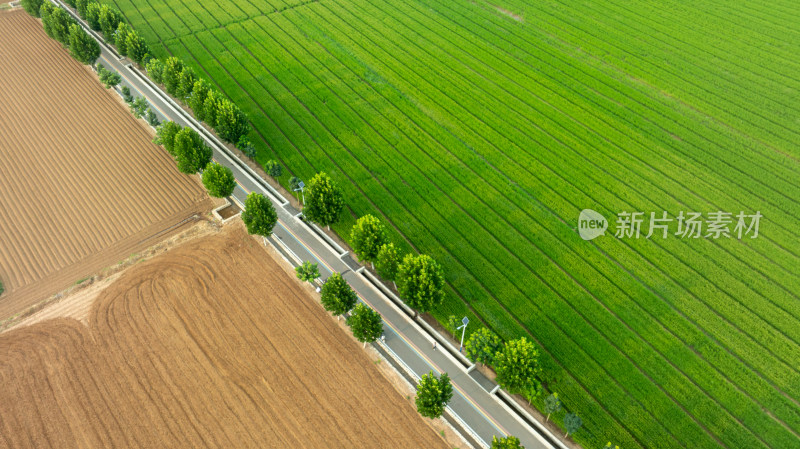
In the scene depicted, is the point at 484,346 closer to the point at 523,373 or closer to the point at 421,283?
the point at 523,373

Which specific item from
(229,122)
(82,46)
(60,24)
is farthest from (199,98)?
(60,24)

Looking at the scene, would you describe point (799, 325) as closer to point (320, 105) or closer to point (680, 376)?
point (680, 376)

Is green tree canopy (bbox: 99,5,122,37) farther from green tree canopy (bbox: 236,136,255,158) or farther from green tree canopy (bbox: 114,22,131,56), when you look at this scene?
green tree canopy (bbox: 236,136,255,158)

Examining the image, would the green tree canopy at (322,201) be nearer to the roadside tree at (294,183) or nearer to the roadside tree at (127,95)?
→ the roadside tree at (294,183)

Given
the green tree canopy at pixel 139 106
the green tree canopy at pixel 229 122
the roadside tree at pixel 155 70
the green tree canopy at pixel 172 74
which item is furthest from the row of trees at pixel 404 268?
the roadside tree at pixel 155 70

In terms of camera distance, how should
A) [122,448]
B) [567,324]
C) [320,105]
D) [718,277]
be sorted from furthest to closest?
[320,105] < [718,277] < [567,324] < [122,448]

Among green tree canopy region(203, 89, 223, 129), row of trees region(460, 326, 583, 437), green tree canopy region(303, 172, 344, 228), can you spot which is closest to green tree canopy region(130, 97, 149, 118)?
green tree canopy region(203, 89, 223, 129)

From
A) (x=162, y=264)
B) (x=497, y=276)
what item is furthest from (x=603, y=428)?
(x=162, y=264)
